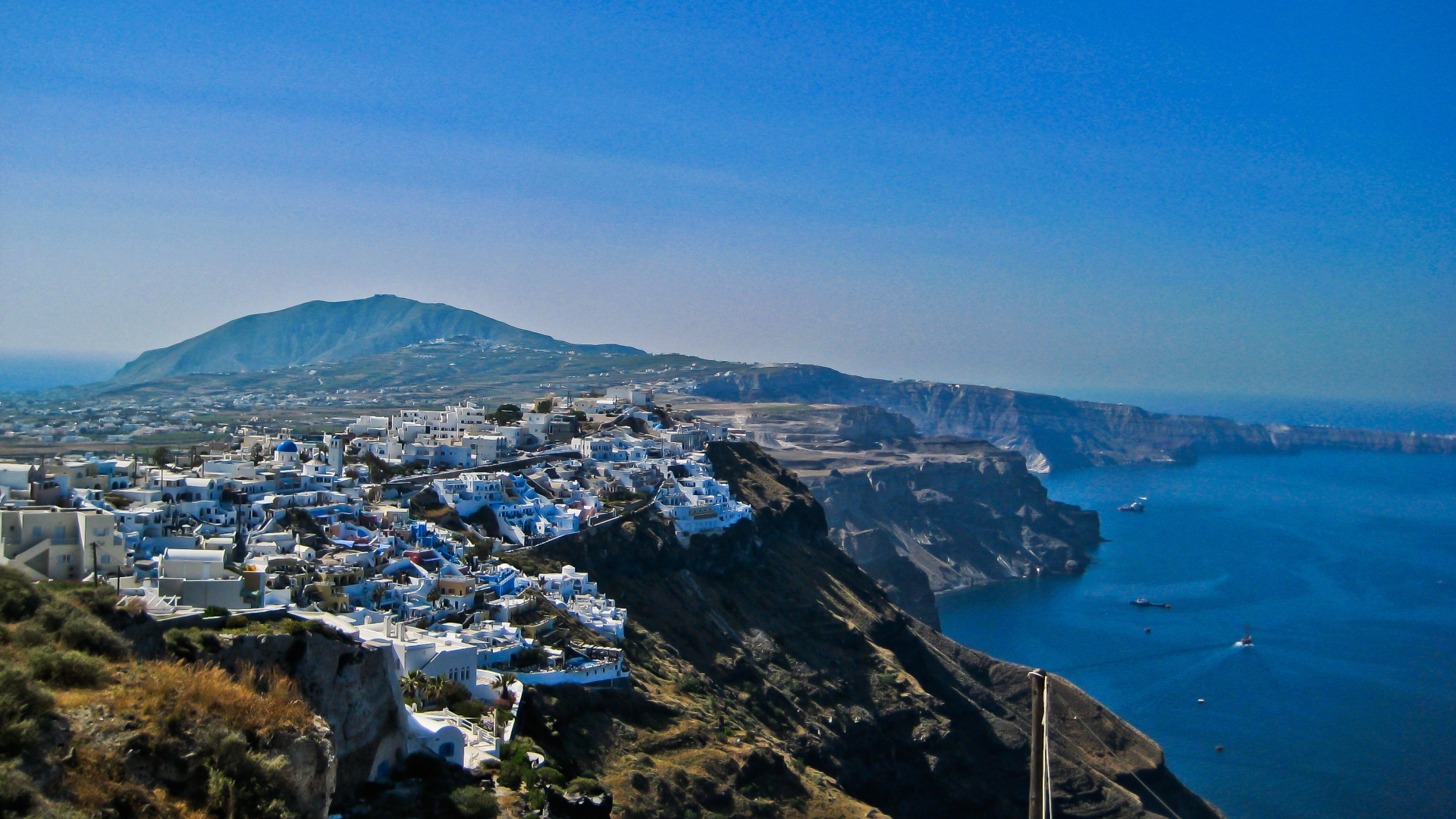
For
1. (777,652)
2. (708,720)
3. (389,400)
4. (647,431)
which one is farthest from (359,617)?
(389,400)

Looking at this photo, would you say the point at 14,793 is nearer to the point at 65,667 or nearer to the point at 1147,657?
the point at 65,667

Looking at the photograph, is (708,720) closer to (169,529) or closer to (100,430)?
(169,529)

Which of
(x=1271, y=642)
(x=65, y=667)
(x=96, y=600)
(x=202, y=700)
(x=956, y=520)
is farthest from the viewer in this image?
(x=956, y=520)

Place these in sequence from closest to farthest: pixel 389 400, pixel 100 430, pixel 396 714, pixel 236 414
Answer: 1. pixel 396 714
2. pixel 100 430
3. pixel 236 414
4. pixel 389 400

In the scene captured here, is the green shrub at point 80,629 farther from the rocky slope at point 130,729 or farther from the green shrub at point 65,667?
the green shrub at point 65,667

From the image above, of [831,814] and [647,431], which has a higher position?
[647,431]

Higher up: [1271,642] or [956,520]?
[956,520]

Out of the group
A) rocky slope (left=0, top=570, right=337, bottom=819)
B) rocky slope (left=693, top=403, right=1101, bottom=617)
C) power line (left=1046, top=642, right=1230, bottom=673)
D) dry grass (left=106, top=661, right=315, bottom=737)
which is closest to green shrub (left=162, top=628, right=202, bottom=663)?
rocky slope (left=0, top=570, right=337, bottom=819)

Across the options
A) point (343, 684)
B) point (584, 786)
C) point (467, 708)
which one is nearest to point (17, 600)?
point (343, 684)
